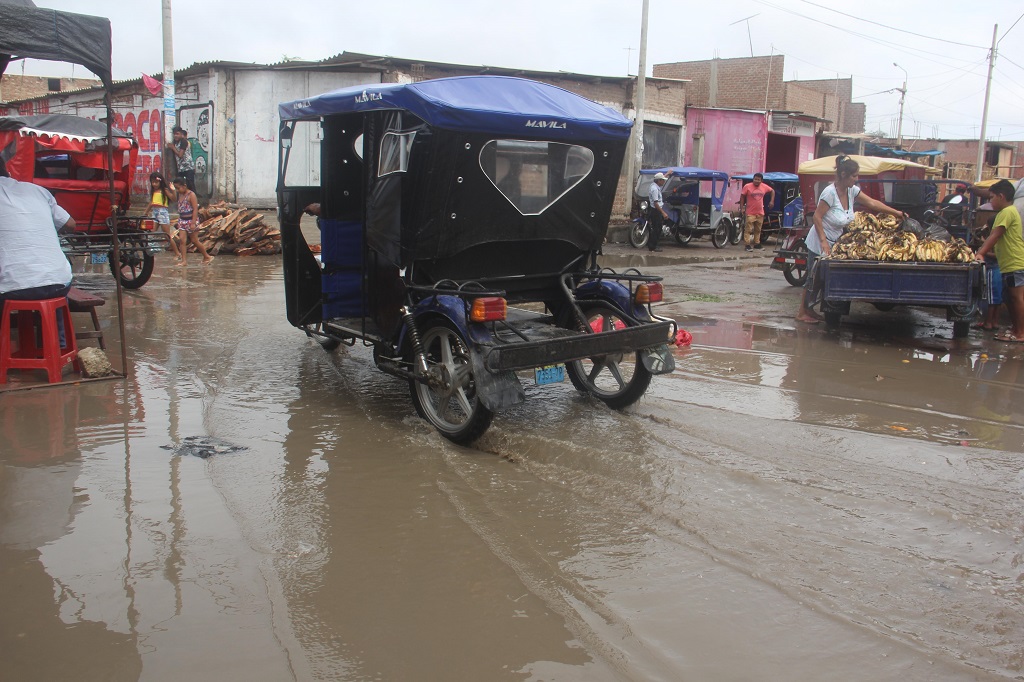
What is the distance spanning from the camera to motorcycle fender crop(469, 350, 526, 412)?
5141mm

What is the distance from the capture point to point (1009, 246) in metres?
9.33

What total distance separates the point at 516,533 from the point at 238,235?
1377cm

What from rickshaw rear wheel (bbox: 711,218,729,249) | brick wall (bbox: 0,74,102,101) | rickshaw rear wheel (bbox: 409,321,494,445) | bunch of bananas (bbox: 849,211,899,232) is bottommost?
rickshaw rear wheel (bbox: 409,321,494,445)

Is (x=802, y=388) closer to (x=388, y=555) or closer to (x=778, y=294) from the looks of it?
(x=388, y=555)

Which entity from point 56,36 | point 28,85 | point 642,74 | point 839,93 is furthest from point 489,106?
point 839,93

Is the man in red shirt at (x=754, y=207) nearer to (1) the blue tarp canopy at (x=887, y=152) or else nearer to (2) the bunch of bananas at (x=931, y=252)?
(2) the bunch of bananas at (x=931, y=252)

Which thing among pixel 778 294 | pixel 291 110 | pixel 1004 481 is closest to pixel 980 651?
pixel 1004 481

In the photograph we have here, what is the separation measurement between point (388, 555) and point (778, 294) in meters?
10.9

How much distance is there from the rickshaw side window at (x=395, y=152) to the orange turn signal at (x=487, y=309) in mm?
1136

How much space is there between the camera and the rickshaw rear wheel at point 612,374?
614 centimetres

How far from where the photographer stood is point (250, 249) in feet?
54.4

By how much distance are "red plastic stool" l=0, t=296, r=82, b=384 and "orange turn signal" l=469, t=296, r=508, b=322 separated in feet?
11.6

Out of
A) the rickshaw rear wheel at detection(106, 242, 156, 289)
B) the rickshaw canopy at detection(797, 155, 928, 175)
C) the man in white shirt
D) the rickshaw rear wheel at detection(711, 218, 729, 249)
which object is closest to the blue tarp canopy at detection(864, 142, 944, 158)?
the rickshaw rear wheel at detection(711, 218, 729, 249)

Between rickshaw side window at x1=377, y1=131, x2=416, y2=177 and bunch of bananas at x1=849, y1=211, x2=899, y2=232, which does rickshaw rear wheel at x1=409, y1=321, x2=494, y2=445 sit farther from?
bunch of bananas at x1=849, y1=211, x2=899, y2=232
